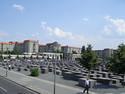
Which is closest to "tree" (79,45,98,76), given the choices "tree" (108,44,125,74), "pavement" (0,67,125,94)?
"pavement" (0,67,125,94)

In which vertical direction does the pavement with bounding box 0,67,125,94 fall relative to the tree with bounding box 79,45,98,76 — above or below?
below

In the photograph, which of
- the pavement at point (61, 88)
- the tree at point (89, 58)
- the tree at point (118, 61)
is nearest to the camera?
the pavement at point (61, 88)

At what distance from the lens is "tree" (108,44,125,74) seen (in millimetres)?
31672

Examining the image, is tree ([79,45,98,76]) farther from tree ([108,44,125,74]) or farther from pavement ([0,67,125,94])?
tree ([108,44,125,74])

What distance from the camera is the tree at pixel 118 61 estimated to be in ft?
104

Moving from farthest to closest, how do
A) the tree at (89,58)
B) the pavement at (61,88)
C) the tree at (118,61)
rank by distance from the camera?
the tree at (89,58), the tree at (118,61), the pavement at (61,88)

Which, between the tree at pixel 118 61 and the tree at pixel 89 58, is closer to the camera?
the tree at pixel 118 61

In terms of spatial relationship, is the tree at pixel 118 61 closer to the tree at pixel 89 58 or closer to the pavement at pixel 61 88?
the pavement at pixel 61 88

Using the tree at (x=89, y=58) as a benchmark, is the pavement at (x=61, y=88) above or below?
below

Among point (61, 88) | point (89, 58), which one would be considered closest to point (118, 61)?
point (61, 88)

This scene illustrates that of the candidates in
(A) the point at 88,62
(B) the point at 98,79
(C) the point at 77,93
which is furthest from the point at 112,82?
(C) the point at 77,93

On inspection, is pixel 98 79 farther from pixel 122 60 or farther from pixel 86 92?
pixel 86 92

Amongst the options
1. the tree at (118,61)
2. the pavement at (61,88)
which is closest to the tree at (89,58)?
the pavement at (61,88)

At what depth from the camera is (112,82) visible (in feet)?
116
